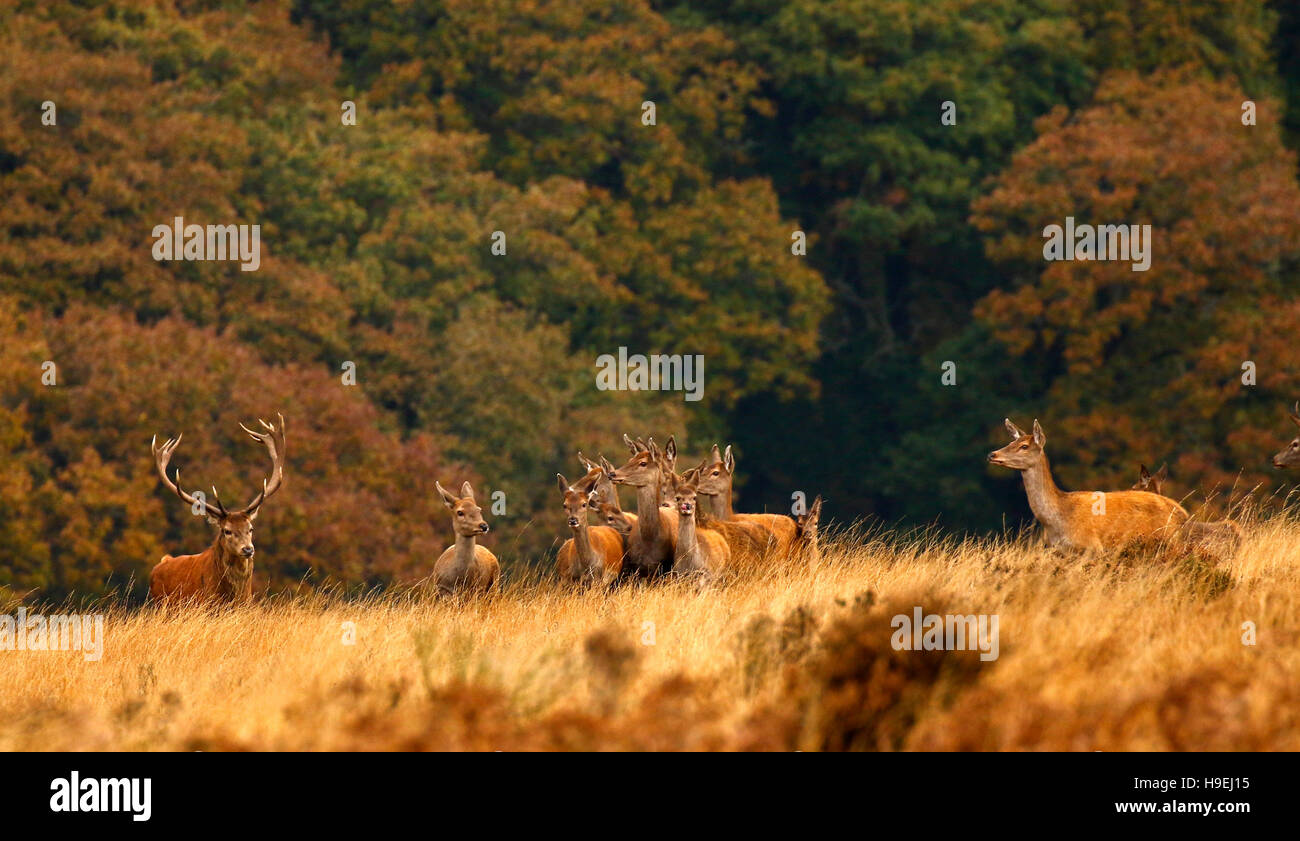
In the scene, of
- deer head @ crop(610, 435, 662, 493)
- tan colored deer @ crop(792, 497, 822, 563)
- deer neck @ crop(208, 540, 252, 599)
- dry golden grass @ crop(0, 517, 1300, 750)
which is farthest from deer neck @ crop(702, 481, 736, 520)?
deer neck @ crop(208, 540, 252, 599)

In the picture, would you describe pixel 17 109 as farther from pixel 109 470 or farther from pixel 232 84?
pixel 109 470

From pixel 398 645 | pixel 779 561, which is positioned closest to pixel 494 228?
pixel 779 561

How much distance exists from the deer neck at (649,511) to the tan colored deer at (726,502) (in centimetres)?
79

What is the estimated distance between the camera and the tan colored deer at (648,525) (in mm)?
12992

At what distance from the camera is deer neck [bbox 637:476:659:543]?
42.5 feet

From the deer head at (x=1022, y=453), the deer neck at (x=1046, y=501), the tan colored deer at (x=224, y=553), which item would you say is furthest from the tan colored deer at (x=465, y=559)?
the deer neck at (x=1046, y=501)

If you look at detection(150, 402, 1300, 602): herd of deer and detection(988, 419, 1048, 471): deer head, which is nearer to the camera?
detection(150, 402, 1300, 602): herd of deer

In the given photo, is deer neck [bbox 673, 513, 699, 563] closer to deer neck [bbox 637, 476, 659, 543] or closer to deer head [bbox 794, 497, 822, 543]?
deer neck [bbox 637, 476, 659, 543]

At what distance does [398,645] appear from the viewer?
32.7ft

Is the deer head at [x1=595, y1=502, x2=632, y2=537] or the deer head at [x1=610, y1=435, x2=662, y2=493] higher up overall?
the deer head at [x1=610, y1=435, x2=662, y2=493]

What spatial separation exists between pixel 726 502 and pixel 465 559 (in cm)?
211

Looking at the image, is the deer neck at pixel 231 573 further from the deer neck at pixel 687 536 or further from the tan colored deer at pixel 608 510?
the deer neck at pixel 687 536

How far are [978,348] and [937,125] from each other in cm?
400

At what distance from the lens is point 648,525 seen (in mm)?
13047
